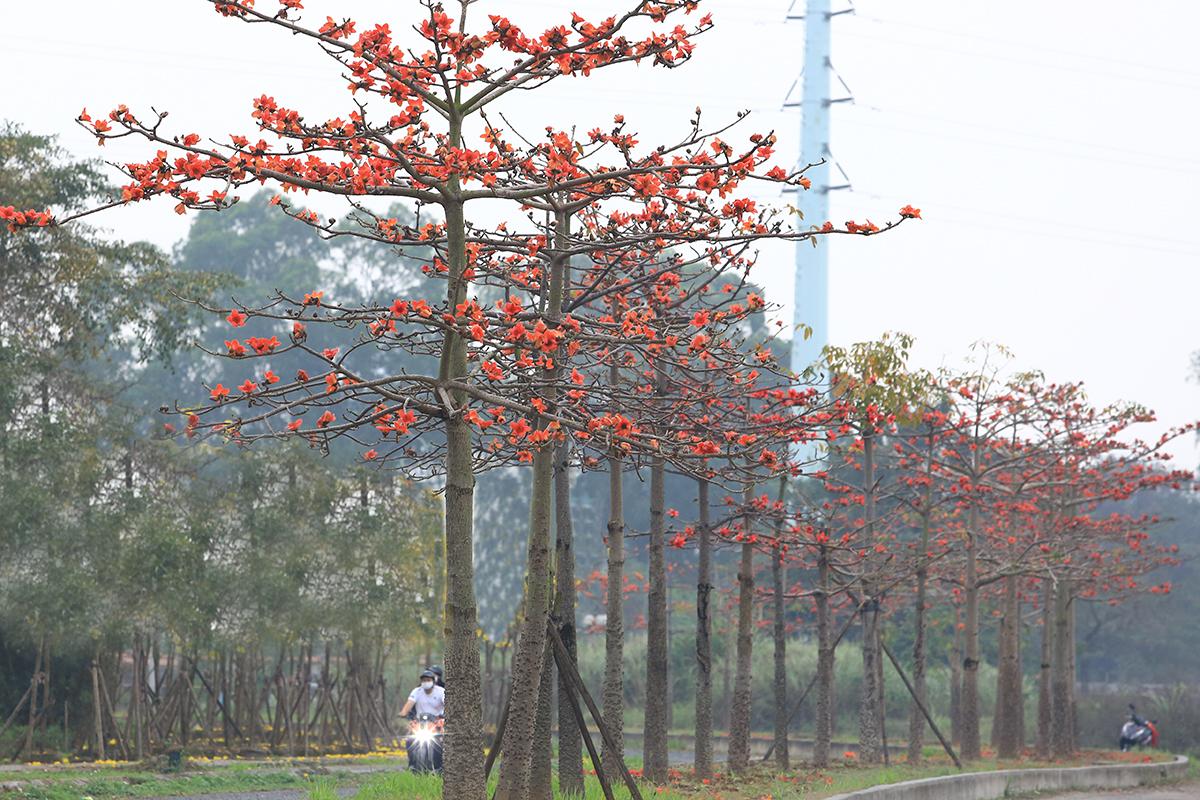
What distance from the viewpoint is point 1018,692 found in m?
26.7

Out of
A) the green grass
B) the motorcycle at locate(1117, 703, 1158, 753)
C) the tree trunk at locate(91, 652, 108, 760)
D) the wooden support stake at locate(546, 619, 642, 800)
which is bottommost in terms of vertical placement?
the motorcycle at locate(1117, 703, 1158, 753)

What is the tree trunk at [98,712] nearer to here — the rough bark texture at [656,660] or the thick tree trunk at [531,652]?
the rough bark texture at [656,660]

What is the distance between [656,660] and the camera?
53.9 feet

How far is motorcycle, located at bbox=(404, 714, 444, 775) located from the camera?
16.3 m

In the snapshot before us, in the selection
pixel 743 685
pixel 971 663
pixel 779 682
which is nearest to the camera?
pixel 743 685

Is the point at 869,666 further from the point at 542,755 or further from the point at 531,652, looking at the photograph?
the point at 531,652

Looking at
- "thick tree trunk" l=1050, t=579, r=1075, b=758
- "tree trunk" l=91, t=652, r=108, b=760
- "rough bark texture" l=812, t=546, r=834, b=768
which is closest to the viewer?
"rough bark texture" l=812, t=546, r=834, b=768

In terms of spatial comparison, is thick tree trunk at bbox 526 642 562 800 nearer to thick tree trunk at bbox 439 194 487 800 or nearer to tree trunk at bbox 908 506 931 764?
thick tree trunk at bbox 439 194 487 800

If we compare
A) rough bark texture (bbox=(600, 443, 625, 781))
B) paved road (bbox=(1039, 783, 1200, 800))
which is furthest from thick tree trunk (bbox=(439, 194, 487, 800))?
paved road (bbox=(1039, 783, 1200, 800))

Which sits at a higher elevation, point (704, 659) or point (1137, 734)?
→ point (704, 659)

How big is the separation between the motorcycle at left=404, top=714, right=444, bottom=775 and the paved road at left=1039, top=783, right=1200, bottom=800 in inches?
386

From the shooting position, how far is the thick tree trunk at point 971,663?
81.5 feet

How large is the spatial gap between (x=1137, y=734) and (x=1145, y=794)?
406 inches

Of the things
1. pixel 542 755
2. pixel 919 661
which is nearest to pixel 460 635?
pixel 542 755
